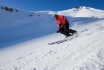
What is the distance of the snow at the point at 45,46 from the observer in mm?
4564

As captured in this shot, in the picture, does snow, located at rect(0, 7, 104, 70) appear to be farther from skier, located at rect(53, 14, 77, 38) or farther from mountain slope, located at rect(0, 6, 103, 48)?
skier, located at rect(53, 14, 77, 38)

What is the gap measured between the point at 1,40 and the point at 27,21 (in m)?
7.88

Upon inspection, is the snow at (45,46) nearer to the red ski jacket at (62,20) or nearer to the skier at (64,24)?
the skier at (64,24)

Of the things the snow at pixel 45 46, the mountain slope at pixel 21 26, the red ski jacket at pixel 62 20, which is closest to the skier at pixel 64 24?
the red ski jacket at pixel 62 20

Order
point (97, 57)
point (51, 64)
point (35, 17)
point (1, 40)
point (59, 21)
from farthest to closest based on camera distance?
1. point (35, 17)
2. point (1, 40)
3. point (59, 21)
4. point (51, 64)
5. point (97, 57)

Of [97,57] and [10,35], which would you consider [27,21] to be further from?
[97,57]

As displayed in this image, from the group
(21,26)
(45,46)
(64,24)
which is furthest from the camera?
(21,26)

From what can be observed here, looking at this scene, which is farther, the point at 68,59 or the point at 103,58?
the point at 68,59

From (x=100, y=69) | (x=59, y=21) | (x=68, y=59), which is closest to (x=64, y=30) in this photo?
(x=59, y=21)

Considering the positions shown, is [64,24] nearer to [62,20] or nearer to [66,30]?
[62,20]

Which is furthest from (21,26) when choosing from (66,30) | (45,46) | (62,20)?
(45,46)

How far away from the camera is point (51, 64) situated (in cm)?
479

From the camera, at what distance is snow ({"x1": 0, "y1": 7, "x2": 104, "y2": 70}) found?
15.0 feet

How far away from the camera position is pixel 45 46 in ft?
27.2
